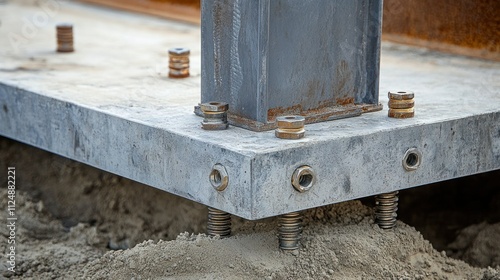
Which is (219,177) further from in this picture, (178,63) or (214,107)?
(178,63)

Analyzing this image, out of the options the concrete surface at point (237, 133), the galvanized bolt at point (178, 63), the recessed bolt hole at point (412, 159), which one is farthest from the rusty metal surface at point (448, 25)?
the recessed bolt hole at point (412, 159)

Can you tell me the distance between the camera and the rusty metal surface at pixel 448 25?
20.3 ft

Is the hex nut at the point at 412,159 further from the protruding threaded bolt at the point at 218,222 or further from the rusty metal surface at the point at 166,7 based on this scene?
the rusty metal surface at the point at 166,7

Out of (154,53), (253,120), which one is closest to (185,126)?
(253,120)

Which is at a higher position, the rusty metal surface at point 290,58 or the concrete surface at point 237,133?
the rusty metal surface at point 290,58

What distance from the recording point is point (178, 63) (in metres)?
5.59

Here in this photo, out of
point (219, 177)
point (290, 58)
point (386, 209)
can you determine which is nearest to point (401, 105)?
point (386, 209)

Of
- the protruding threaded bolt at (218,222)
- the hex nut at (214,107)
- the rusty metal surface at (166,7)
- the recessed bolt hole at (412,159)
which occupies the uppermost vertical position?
the hex nut at (214,107)

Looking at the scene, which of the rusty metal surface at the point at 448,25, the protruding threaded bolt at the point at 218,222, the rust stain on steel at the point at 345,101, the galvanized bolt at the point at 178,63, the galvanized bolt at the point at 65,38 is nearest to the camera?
the protruding threaded bolt at the point at 218,222

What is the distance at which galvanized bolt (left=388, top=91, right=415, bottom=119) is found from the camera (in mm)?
4496

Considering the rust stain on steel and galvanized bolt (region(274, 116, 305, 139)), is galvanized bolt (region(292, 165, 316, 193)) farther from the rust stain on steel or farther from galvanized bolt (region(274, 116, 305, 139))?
the rust stain on steel

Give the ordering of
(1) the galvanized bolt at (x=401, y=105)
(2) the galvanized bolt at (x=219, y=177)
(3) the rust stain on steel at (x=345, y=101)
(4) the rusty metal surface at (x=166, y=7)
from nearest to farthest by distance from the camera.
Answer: (2) the galvanized bolt at (x=219, y=177)
(1) the galvanized bolt at (x=401, y=105)
(3) the rust stain on steel at (x=345, y=101)
(4) the rusty metal surface at (x=166, y=7)

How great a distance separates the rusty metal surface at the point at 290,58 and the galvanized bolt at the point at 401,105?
171 millimetres

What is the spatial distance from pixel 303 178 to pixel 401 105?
73cm
